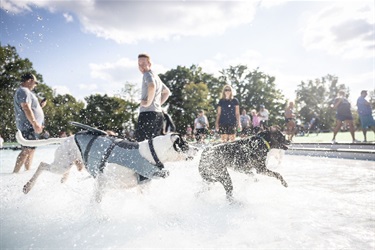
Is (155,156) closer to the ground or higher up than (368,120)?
closer to the ground

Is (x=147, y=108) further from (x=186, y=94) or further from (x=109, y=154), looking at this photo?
(x=186, y=94)

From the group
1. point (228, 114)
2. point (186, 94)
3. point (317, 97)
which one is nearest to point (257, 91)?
point (186, 94)

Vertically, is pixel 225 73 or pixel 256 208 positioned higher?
pixel 225 73

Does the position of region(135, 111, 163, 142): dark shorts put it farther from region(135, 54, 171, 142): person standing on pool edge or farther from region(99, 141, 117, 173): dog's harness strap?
region(99, 141, 117, 173): dog's harness strap

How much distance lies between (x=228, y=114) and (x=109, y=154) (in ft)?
12.8

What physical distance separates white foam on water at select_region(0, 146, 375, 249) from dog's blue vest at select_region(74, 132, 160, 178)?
371 mm

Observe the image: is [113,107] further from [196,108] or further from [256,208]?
[256,208]

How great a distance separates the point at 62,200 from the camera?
10.2 ft

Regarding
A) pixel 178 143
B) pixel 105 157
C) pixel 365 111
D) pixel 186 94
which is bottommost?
pixel 105 157

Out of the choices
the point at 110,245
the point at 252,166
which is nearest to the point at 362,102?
the point at 252,166

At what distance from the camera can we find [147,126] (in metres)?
3.55

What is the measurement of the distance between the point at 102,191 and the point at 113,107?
1685 inches

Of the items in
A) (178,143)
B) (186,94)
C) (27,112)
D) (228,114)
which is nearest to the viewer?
(178,143)

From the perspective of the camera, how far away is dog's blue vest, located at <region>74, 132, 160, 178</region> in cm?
245
